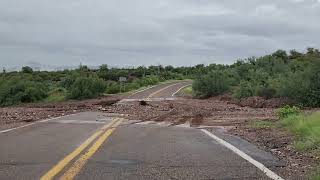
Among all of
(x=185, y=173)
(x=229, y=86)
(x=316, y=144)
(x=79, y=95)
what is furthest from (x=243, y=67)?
(x=185, y=173)

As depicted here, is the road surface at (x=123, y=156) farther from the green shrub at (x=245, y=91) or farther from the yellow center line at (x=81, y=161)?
the green shrub at (x=245, y=91)

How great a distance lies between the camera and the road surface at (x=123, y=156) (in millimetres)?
8914

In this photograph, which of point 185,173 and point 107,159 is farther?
point 107,159

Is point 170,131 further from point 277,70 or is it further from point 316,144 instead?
point 277,70

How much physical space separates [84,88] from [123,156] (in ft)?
142

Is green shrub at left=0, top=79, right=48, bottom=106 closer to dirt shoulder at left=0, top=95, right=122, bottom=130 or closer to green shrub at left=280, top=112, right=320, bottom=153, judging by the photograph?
dirt shoulder at left=0, top=95, right=122, bottom=130

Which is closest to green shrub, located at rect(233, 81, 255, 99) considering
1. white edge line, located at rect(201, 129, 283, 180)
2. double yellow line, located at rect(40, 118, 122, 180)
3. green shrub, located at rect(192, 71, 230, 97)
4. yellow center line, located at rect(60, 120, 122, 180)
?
green shrub, located at rect(192, 71, 230, 97)

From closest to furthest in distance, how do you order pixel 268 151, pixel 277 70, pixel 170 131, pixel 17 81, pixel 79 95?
1. pixel 268 151
2. pixel 170 131
3. pixel 277 70
4. pixel 79 95
5. pixel 17 81

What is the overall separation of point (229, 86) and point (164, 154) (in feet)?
131

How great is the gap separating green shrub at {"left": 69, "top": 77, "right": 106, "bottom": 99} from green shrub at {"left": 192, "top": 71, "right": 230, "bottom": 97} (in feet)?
32.9

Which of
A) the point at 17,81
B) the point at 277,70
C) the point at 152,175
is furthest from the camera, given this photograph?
the point at 17,81

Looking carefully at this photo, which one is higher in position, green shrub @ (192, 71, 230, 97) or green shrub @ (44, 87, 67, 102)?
green shrub @ (192, 71, 230, 97)

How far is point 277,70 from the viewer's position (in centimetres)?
4906

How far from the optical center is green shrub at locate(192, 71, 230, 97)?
168 feet
